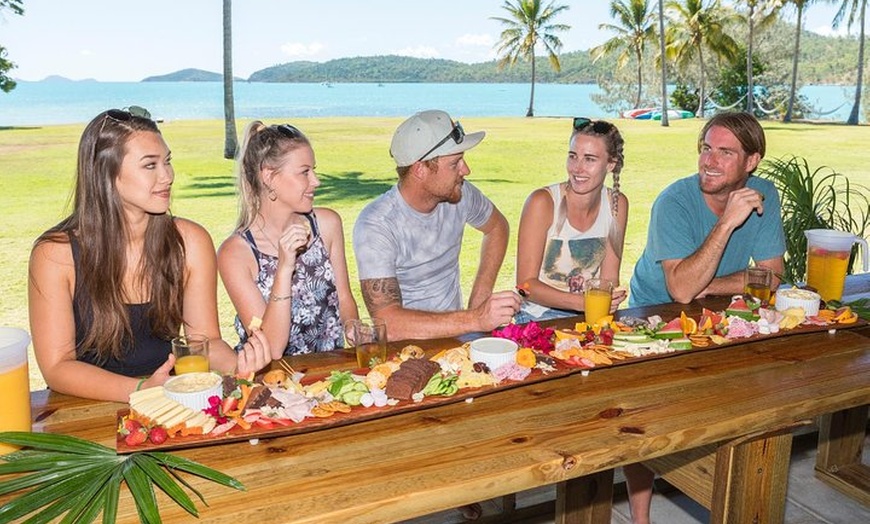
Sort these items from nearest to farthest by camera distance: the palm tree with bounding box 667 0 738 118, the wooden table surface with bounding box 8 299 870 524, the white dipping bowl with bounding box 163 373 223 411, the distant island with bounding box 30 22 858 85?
the wooden table surface with bounding box 8 299 870 524 < the white dipping bowl with bounding box 163 373 223 411 < the distant island with bounding box 30 22 858 85 < the palm tree with bounding box 667 0 738 118

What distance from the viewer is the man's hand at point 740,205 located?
8.01 feet

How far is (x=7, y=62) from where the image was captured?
7254 millimetres

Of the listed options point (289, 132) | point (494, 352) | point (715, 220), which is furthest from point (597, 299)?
point (289, 132)

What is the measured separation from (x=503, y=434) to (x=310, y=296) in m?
1.10

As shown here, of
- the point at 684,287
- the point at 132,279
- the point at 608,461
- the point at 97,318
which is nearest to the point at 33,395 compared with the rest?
the point at 97,318

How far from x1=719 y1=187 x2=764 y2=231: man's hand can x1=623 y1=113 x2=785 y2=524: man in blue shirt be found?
0.09 feet

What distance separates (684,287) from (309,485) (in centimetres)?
159

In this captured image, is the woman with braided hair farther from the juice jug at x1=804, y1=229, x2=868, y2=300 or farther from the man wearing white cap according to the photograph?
the juice jug at x1=804, y1=229, x2=868, y2=300

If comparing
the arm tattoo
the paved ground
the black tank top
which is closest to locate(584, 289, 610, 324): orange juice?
the arm tattoo

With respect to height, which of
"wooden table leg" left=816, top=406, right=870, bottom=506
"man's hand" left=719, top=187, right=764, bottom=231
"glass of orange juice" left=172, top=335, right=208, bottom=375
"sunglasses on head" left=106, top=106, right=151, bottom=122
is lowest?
"wooden table leg" left=816, top=406, right=870, bottom=506

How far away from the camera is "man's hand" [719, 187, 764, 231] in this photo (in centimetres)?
244

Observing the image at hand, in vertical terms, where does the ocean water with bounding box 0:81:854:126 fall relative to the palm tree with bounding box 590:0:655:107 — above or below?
below

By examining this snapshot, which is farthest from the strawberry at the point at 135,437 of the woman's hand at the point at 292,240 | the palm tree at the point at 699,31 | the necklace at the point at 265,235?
the palm tree at the point at 699,31

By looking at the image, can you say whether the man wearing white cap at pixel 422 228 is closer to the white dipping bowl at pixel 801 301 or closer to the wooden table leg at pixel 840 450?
the white dipping bowl at pixel 801 301
